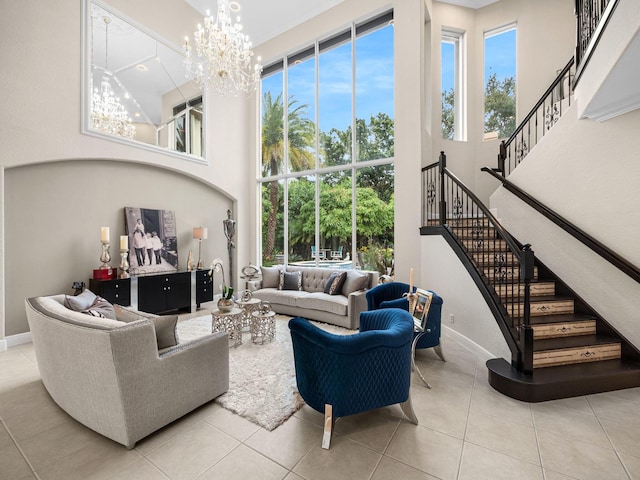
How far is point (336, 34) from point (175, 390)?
7.43 meters

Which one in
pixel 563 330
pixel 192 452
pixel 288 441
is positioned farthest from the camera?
pixel 563 330

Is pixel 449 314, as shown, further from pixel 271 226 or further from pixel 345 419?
pixel 271 226

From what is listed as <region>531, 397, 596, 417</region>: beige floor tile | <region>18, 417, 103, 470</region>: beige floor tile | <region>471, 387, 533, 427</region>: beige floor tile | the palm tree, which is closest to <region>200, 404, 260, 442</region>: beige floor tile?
<region>18, 417, 103, 470</region>: beige floor tile

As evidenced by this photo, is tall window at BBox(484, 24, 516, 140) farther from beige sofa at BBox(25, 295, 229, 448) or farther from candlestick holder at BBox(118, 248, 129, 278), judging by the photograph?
candlestick holder at BBox(118, 248, 129, 278)

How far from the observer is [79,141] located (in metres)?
4.82

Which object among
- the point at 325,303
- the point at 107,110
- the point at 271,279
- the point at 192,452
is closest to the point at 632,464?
the point at 192,452

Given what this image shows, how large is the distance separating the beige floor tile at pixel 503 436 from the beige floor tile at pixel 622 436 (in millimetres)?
545

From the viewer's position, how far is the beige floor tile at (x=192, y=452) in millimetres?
1956

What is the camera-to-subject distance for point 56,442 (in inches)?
88.0

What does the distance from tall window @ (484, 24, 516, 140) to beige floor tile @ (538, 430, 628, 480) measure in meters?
6.04

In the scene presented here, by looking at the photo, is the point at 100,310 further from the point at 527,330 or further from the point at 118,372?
the point at 527,330

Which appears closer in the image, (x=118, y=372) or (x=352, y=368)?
(x=118, y=372)

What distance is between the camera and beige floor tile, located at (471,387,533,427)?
252 centimetres

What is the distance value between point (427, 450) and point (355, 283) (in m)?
3.26
